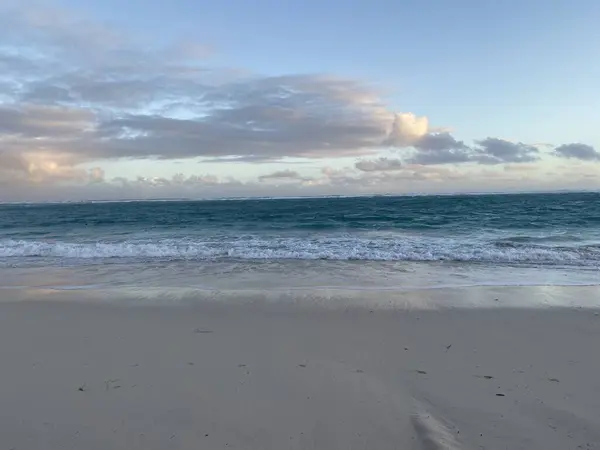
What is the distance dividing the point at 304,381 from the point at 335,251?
10339 mm

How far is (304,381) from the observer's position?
4.18 metres

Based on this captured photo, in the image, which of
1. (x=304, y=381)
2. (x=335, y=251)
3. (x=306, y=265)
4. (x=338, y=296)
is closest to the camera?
(x=304, y=381)

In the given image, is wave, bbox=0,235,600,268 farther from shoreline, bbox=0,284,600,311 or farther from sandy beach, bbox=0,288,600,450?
sandy beach, bbox=0,288,600,450

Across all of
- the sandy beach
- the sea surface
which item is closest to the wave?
the sea surface

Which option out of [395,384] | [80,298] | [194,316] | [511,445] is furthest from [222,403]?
[80,298]

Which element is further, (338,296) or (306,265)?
(306,265)

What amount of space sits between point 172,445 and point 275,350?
207cm

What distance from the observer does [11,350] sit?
5.16 meters

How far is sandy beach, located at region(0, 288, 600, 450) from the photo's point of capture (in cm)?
326

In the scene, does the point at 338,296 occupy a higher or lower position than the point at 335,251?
lower

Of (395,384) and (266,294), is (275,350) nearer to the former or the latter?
(395,384)

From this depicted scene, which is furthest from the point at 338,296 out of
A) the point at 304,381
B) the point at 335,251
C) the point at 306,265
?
the point at 335,251

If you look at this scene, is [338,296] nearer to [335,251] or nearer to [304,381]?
[304,381]

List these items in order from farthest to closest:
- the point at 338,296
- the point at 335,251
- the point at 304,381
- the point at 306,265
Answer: the point at 335,251 → the point at 306,265 → the point at 338,296 → the point at 304,381
